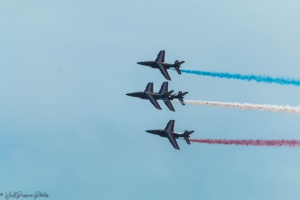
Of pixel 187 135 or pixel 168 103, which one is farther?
pixel 187 135

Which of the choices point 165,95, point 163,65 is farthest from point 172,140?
point 163,65

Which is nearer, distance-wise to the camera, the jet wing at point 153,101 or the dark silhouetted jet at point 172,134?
the jet wing at point 153,101

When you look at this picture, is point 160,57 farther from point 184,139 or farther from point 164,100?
point 184,139

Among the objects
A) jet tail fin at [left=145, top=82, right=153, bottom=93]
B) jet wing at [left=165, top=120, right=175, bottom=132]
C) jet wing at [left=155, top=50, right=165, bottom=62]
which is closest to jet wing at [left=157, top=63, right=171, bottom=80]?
jet wing at [left=155, top=50, right=165, bottom=62]

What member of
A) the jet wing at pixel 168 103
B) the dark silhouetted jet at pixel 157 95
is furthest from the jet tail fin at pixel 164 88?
the jet wing at pixel 168 103

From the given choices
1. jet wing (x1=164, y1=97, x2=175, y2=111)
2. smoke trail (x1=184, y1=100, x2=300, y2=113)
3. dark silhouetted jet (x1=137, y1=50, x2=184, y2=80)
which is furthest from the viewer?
dark silhouetted jet (x1=137, y1=50, x2=184, y2=80)

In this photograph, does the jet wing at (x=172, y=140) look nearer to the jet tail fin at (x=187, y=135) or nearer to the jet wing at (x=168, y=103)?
the jet tail fin at (x=187, y=135)

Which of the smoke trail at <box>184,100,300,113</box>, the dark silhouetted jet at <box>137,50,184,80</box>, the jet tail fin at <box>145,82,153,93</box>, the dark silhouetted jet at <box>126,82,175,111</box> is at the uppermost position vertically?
the dark silhouetted jet at <box>137,50,184,80</box>

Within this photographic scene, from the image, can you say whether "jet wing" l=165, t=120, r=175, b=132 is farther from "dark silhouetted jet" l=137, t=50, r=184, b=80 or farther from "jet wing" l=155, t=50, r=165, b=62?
"jet wing" l=155, t=50, r=165, b=62

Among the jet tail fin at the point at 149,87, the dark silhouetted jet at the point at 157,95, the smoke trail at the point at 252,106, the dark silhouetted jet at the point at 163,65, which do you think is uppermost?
the dark silhouetted jet at the point at 163,65

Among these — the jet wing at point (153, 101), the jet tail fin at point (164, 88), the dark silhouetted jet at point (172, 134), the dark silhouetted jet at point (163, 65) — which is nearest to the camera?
the dark silhouetted jet at point (163, 65)

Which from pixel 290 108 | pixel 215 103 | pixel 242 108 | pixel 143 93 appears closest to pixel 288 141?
pixel 290 108

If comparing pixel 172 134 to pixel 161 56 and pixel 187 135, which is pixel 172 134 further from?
pixel 161 56

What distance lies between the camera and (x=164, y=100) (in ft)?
345
